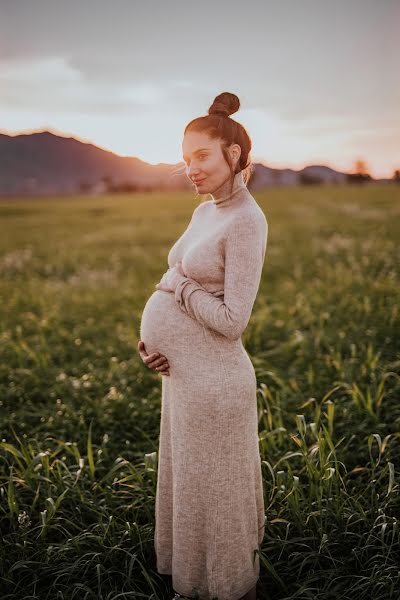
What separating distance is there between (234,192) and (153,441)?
2.33 meters

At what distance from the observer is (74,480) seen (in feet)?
10.3

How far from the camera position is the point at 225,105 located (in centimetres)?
200

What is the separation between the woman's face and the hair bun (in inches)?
4.8

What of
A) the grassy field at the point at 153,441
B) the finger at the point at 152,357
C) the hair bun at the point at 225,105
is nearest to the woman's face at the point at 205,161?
the hair bun at the point at 225,105

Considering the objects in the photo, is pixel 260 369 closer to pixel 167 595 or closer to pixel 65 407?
pixel 65 407

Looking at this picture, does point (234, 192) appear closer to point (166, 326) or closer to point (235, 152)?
point (235, 152)

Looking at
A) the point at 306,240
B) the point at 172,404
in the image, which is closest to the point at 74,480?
the point at 172,404

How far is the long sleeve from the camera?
192 centimetres

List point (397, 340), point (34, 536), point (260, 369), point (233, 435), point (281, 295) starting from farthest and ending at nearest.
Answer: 1. point (281, 295)
2. point (397, 340)
3. point (260, 369)
4. point (34, 536)
5. point (233, 435)

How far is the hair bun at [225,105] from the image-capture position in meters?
2.00

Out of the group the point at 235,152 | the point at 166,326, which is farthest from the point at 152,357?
the point at 235,152

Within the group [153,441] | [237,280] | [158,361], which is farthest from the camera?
[153,441]

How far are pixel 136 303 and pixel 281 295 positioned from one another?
2196 millimetres

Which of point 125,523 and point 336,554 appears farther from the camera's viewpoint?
point 125,523
